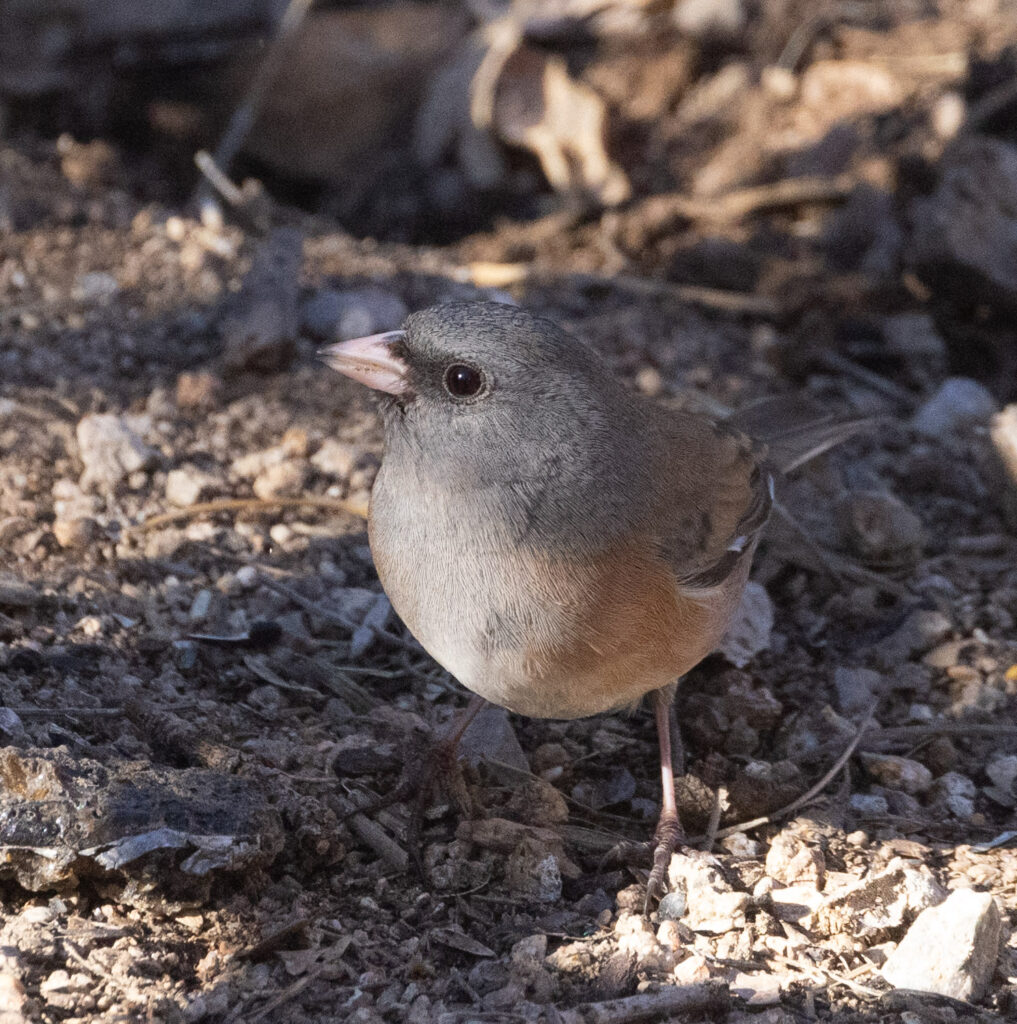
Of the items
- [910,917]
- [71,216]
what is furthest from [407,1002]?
[71,216]

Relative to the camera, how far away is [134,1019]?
2188 millimetres

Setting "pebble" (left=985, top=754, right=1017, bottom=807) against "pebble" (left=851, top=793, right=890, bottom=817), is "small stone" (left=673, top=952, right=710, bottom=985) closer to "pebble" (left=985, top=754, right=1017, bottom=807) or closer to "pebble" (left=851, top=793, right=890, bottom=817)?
"pebble" (left=851, top=793, right=890, bottom=817)

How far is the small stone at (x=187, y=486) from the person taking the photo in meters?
3.78

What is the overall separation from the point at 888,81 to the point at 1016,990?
192 inches

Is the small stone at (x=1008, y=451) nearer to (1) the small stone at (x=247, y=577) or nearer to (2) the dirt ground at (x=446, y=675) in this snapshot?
(2) the dirt ground at (x=446, y=675)

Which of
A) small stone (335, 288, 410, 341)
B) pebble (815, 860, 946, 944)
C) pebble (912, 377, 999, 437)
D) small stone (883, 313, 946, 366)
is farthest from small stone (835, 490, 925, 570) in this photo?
small stone (335, 288, 410, 341)

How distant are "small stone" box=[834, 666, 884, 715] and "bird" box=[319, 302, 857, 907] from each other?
89 centimetres

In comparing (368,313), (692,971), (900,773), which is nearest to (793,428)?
(900,773)

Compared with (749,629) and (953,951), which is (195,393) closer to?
(749,629)

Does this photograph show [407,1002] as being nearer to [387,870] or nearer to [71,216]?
[387,870]

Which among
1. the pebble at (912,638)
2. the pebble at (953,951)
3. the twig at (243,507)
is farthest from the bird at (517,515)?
the pebble at (912,638)

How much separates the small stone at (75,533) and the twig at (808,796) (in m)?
1.98

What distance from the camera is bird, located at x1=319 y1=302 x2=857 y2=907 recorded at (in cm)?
271

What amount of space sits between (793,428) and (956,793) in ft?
4.40
